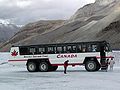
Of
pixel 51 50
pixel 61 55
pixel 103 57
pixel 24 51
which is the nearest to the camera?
pixel 103 57

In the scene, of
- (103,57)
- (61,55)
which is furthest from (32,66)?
(103,57)

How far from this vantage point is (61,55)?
1340 inches

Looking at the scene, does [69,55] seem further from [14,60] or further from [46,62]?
[14,60]

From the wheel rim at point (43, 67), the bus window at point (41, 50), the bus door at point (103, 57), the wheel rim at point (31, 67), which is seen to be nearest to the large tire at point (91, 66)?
the bus door at point (103, 57)

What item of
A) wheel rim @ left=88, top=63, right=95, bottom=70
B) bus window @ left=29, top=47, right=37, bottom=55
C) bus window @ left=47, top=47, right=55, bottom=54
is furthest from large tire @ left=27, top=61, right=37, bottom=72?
wheel rim @ left=88, top=63, right=95, bottom=70

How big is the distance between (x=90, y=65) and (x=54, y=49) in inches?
152

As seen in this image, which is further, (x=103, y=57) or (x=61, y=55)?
(x=61, y=55)

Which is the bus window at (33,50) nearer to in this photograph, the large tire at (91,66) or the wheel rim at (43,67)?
the wheel rim at (43,67)

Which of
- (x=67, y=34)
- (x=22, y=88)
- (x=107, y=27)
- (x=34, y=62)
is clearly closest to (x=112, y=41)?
(x=107, y=27)

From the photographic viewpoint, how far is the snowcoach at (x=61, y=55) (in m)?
32.8

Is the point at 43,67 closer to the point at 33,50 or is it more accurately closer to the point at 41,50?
the point at 41,50

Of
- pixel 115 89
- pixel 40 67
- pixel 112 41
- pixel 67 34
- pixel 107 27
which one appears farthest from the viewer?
pixel 67 34

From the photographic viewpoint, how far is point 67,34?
160 meters

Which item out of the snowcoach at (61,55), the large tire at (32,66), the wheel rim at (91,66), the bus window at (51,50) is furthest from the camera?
the large tire at (32,66)
